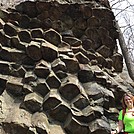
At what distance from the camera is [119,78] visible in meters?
7.78

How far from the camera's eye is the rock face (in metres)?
5.62

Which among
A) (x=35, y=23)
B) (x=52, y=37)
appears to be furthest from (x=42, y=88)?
(x=35, y=23)

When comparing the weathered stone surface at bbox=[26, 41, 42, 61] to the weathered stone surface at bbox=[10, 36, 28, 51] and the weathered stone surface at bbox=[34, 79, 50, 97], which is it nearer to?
the weathered stone surface at bbox=[10, 36, 28, 51]

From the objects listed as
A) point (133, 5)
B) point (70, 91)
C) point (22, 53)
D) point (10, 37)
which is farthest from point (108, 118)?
point (133, 5)

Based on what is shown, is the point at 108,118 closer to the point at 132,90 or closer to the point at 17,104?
the point at 132,90

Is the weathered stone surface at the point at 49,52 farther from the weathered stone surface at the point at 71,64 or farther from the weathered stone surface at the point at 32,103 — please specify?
the weathered stone surface at the point at 32,103

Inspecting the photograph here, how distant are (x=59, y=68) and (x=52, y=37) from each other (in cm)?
92

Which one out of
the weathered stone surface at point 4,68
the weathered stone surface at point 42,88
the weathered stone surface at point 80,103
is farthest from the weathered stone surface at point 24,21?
the weathered stone surface at point 80,103

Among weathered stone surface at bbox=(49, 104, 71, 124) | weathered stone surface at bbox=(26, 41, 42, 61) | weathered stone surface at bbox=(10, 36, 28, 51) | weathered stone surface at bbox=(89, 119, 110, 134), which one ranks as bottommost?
weathered stone surface at bbox=(89, 119, 110, 134)

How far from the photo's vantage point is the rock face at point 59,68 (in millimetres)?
5621

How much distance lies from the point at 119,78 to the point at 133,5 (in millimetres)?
4606

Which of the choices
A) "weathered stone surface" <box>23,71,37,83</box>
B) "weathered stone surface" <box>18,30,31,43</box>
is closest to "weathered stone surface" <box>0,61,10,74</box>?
"weathered stone surface" <box>23,71,37,83</box>

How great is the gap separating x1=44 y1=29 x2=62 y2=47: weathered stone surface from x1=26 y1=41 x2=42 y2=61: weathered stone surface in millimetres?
395

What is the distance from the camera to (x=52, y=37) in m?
6.79
